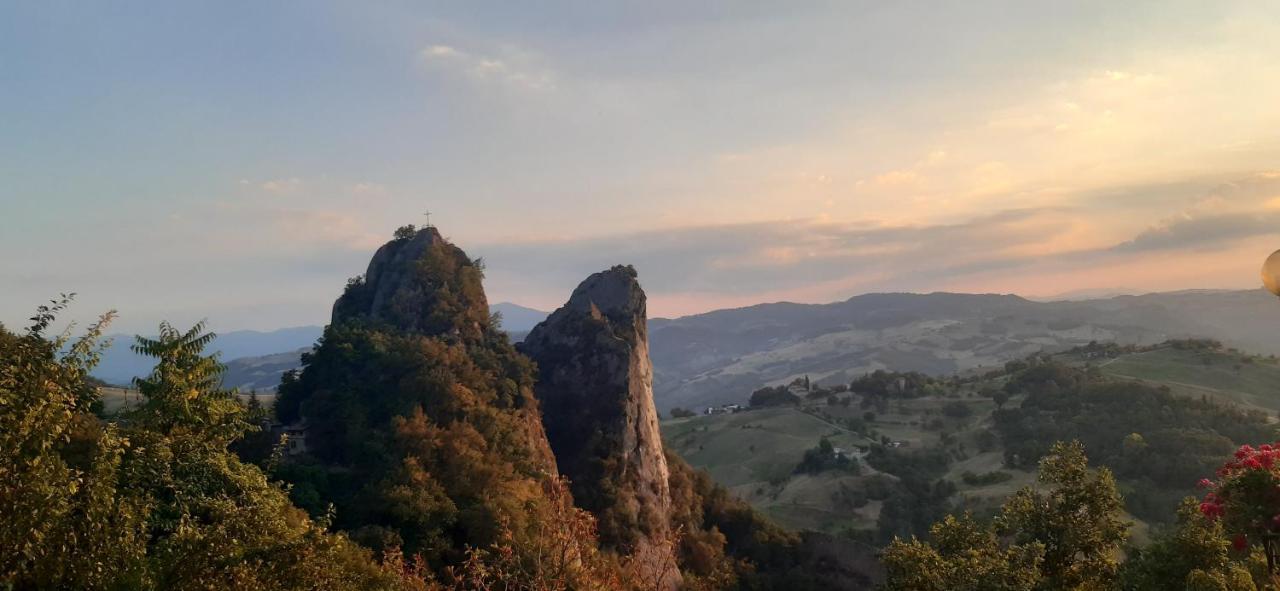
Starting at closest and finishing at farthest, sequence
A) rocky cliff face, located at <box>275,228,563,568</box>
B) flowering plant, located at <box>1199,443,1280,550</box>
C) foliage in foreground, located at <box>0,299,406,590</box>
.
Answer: foliage in foreground, located at <box>0,299,406,590</box>
flowering plant, located at <box>1199,443,1280,550</box>
rocky cliff face, located at <box>275,228,563,568</box>

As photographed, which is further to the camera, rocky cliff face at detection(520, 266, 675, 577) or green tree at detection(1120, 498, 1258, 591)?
rocky cliff face at detection(520, 266, 675, 577)

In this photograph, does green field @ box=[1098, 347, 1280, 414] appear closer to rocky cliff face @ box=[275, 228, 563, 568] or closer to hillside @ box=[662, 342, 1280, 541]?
hillside @ box=[662, 342, 1280, 541]

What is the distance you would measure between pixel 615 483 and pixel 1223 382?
326 ft

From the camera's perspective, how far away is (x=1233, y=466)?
1281 centimetres

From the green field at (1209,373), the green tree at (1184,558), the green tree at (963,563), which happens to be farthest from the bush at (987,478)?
the green tree at (963,563)

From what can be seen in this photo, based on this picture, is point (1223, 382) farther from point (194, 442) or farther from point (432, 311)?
point (194, 442)

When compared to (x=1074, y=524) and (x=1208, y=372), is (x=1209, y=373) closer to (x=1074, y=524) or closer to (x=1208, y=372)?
(x=1208, y=372)

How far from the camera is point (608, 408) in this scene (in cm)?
4662

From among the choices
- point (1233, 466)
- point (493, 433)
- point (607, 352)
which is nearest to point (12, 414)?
point (1233, 466)

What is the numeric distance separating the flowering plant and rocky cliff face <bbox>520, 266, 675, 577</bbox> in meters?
29.5

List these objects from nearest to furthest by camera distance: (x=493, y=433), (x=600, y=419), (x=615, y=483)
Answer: (x=493, y=433)
(x=615, y=483)
(x=600, y=419)

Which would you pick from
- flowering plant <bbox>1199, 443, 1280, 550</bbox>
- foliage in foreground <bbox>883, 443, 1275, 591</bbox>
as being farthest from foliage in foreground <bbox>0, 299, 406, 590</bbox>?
flowering plant <bbox>1199, 443, 1280, 550</bbox>

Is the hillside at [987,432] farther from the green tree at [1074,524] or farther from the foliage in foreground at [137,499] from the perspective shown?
the foliage in foreground at [137,499]

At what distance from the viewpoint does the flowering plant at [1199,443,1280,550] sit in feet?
39.2
